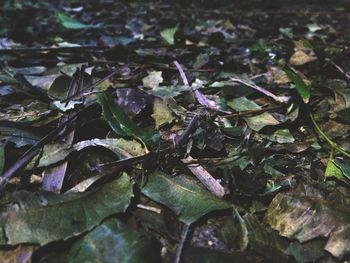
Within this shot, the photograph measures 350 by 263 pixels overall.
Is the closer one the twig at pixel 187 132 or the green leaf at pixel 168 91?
the twig at pixel 187 132

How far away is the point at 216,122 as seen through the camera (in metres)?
1.18

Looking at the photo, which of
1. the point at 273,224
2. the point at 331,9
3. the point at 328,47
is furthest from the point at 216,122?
the point at 331,9

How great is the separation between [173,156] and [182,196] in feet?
0.44

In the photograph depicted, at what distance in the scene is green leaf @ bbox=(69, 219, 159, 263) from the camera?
0.74m

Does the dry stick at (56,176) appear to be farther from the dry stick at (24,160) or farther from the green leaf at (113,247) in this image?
the green leaf at (113,247)

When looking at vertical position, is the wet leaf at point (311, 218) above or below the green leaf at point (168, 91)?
above

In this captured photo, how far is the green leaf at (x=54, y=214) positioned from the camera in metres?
0.77

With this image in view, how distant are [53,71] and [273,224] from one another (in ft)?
3.41

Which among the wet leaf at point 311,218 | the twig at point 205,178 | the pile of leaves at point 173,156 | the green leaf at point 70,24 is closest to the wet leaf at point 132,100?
the pile of leaves at point 173,156

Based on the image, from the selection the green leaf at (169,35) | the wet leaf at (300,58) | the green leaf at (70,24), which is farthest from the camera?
the green leaf at (70,24)

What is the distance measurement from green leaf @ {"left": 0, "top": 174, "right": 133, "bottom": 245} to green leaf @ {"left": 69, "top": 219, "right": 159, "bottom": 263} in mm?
24

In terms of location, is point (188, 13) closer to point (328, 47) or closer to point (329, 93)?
point (328, 47)

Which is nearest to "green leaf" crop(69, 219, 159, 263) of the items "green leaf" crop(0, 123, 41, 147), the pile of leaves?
the pile of leaves

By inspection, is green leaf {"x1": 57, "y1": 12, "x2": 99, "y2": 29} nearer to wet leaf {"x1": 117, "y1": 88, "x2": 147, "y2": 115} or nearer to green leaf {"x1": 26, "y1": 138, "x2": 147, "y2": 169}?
wet leaf {"x1": 117, "y1": 88, "x2": 147, "y2": 115}
